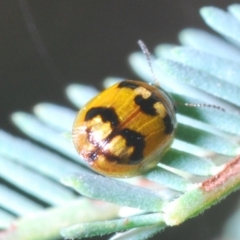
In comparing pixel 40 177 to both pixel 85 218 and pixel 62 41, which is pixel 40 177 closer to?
pixel 85 218

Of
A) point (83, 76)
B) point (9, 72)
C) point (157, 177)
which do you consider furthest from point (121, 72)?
point (157, 177)

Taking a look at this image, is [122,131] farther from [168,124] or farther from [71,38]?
[71,38]

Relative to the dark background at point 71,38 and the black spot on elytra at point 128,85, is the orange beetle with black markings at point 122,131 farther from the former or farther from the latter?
the dark background at point 71,38

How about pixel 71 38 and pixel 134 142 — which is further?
pixel 71 38

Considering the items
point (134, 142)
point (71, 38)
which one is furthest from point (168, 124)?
point (71, 38)

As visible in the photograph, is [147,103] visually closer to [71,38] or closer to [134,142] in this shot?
[134,142]

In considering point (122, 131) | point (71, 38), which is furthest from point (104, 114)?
point (71, 38)

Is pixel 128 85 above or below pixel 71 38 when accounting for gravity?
below
